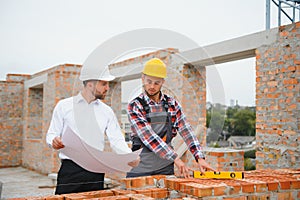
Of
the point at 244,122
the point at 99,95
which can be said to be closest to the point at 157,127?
the point at 99,95

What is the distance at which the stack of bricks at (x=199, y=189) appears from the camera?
154 cm

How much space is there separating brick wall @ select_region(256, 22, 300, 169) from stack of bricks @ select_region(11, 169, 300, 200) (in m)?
1.67

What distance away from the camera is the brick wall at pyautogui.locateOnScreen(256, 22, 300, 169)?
3395mm

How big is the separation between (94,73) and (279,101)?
233 cm

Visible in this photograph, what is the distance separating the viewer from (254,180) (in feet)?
5.77

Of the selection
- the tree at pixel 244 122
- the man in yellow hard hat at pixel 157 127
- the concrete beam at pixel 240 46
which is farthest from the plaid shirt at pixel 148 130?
the tree at pixel 244 122

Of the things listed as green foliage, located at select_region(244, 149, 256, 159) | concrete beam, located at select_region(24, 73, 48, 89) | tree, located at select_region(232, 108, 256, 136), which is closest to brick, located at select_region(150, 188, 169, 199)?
green foliage, located at select_region(244, 149, 256, 159)

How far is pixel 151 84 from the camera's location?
1.88m

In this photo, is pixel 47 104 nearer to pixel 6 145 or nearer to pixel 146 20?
pixel 6 145

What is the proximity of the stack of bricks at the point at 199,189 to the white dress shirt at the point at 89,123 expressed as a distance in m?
0.26

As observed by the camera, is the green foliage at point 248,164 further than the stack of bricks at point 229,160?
Yes

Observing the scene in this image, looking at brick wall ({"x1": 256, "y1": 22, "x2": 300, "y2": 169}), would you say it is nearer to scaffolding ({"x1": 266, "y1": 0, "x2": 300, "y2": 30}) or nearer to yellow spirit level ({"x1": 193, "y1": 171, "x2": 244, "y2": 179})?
scaffolding ({"x1": 266, "y1": 0, "x2": 300, "y2": 30})

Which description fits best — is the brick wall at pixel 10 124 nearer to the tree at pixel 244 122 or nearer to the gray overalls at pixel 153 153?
the tree at pixel 244 122

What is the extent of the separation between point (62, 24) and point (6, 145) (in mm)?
6749
